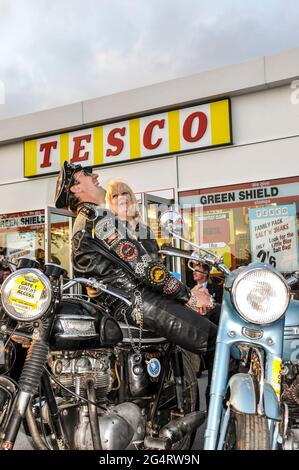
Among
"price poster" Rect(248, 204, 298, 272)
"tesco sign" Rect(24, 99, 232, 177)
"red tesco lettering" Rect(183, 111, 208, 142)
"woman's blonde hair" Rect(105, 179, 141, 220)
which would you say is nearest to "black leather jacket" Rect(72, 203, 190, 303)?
"woman's blonde hair" Rect(105, 179, 141, 220)

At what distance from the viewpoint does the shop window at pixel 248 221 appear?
7441mm

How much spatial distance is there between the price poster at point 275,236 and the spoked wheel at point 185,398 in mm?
4254

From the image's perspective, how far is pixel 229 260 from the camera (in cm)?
787

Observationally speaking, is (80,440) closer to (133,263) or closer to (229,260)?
(133,263)

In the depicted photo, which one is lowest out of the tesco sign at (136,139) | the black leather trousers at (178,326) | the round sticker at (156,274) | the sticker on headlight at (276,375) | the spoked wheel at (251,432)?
the spoked wheel at (251,432)

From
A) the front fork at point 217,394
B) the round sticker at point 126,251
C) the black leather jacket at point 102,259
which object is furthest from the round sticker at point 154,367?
the front fork at point 217,394

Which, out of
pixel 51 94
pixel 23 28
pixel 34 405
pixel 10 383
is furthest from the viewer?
pixel 51 94

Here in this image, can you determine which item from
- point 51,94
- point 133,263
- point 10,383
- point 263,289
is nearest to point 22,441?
point 10,383

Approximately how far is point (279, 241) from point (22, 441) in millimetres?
5092

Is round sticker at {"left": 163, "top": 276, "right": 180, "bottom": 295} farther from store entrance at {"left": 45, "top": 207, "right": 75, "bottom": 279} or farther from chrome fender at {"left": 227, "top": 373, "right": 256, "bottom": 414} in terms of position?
store entrance at {"left": 45, "top": 207, "right": 75, "bottom": 279}

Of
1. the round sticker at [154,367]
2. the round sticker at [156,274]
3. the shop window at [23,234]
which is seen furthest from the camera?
the shop window at [23,234]

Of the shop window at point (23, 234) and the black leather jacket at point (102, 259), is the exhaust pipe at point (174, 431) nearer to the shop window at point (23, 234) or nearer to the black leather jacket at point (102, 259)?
the black leather jacket at point (102, 259)

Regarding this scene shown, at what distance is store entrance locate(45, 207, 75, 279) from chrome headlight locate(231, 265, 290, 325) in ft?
21.9

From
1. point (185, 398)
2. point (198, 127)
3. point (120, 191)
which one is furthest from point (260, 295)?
point (198, 127)
